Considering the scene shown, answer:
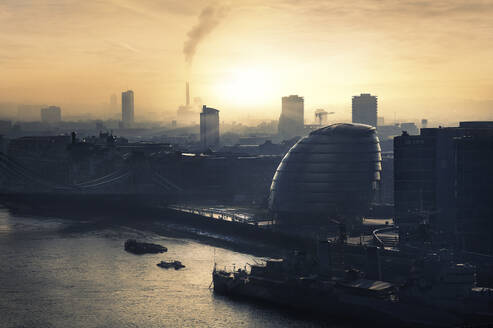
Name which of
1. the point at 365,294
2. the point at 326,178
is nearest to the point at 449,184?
the point at 365,294

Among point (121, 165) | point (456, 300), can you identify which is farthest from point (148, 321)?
point (121, 165)

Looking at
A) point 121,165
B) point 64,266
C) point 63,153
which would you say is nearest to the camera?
point 64,266

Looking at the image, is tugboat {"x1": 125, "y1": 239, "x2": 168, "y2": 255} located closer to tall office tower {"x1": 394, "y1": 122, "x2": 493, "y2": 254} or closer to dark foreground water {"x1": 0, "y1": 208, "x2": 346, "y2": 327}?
dark foreground water {"x1": 0, "y1": 208, "x2": 346, "y2": 327}

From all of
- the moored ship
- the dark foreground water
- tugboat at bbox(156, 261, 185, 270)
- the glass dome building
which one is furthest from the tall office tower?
tugboat at bbox(156, 261, 185, 270)

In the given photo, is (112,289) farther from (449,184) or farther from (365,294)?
(449,184)

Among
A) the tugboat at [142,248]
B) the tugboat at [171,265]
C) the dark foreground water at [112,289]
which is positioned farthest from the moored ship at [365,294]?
the tugboat at [142,248]

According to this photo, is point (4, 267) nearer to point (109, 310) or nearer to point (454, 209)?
point (109, 310)

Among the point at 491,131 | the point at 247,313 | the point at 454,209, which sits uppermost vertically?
the point at 491,131
